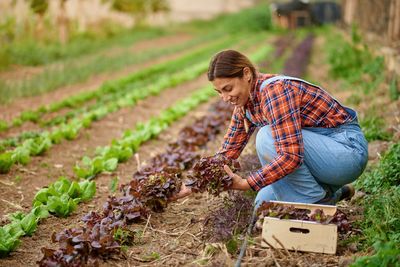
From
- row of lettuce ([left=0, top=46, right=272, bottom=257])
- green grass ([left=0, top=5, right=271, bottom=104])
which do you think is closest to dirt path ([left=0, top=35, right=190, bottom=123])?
green grass ([left=0, top=5, right=271, bottom=104])

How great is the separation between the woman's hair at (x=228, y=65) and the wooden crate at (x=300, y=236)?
0.97 m

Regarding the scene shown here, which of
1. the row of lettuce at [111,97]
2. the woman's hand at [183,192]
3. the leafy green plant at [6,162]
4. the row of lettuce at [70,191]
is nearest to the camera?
the row of lettuce at [70,191]

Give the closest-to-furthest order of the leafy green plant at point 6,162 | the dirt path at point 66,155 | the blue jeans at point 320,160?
the blue jeans at point 320,160 → the dirt path at point 66,155 → the leafy green plant at point 6,162

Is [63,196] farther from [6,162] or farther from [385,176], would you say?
[385,176]

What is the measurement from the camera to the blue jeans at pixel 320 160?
4031mm

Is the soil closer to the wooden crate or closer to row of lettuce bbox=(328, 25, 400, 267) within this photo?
the wooden crate

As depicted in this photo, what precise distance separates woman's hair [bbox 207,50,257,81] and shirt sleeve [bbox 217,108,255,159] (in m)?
0.57

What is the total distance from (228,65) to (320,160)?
3.10ft

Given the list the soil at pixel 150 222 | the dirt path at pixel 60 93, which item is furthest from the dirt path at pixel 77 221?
the dirt path at pixel 60 93

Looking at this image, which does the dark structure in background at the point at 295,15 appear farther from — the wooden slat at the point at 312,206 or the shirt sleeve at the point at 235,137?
the wooden slat at the point at 312,206

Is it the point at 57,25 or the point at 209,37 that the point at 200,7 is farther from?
the point at 57,25

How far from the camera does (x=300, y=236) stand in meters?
3.71

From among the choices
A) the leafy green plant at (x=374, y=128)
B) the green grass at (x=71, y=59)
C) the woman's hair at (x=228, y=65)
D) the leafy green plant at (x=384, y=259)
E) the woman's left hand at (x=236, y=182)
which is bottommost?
the green grass at (x=71, y=59)

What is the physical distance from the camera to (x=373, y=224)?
3.93 meters
